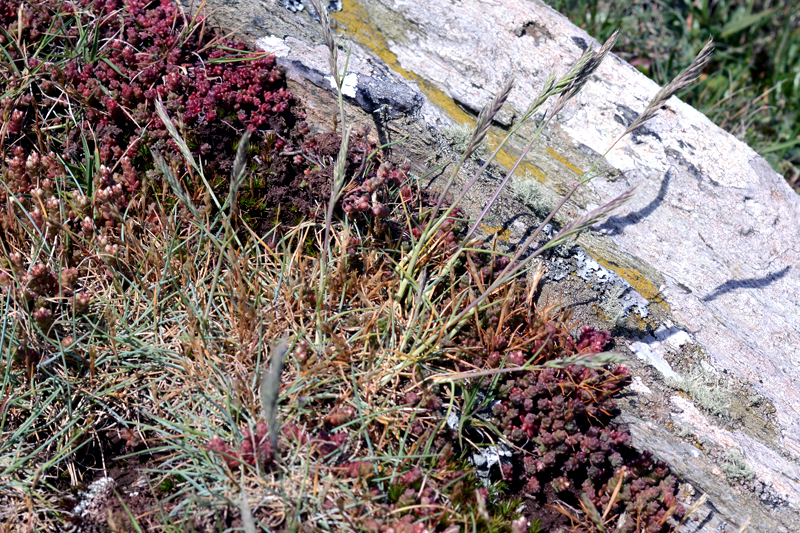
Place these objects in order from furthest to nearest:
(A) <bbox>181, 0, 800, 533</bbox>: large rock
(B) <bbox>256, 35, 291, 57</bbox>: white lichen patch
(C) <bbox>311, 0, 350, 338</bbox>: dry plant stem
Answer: (B) <bbox>256, 35, 291, 57</bbox>: white lichen patch < (A) <bbox>181, 0, 800, 533</bbox>: large rock < (C) <bbox>311, 0, 350, 338</bbox>: dry plant stem

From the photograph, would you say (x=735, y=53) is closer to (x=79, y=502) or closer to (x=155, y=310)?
(x=155, y=310)

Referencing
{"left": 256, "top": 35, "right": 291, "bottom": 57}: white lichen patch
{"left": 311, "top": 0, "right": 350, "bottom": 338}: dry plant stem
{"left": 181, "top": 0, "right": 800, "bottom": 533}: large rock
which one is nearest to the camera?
{"left": 311, "top": 0, "right": 350, "bottom": 338}: dry plant stem

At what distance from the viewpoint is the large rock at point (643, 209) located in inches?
129

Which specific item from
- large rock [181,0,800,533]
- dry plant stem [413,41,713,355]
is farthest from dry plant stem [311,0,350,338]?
large rock [181,0,800,533]

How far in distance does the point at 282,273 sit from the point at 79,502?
1.50 meters

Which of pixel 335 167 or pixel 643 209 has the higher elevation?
pixel 643 209

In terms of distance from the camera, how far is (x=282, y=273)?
318 centimetres

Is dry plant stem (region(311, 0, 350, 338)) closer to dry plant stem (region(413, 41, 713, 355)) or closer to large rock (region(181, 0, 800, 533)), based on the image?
dry plant stem (region(413, 41, 713, 355))

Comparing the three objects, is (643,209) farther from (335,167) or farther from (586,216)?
(335,167)

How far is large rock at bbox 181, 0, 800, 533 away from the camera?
10.8 ft

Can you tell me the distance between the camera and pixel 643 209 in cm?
401

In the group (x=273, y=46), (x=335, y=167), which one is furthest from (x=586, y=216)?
(x=273, y=46)

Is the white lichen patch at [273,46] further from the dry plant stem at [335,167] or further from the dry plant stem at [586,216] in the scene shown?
the dry plant stem at [586,216]

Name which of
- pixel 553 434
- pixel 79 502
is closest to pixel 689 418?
pixel 553 434
